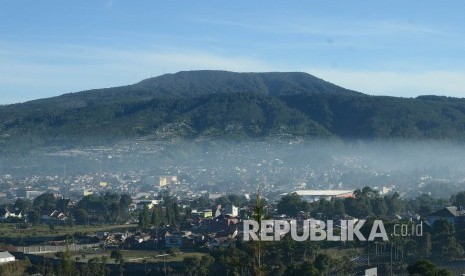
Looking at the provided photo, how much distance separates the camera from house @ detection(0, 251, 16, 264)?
25242 millimetres

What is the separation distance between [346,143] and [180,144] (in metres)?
15.4

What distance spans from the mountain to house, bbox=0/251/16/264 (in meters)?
63.2

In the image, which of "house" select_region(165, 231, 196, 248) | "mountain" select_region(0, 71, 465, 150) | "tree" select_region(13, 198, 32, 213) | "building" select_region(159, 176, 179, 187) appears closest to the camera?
"house" select_region(165, 231, 196, 248)

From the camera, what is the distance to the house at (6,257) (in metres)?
25.2

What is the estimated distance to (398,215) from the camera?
36.7 meters

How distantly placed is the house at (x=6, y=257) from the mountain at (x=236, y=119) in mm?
63177

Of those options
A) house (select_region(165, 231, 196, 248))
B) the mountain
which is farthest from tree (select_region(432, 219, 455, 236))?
the mountain

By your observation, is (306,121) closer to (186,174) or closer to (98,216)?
(186,174)

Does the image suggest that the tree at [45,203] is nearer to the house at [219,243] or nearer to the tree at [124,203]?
the tree at [124,203]

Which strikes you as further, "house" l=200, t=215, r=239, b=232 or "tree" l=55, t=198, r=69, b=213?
"tree" l=55, t=198, r=69, b=213

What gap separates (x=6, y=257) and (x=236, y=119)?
223ft

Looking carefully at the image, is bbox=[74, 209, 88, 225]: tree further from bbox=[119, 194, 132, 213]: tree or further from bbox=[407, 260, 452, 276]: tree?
bbox=[407, 260, 452, 276]: tree

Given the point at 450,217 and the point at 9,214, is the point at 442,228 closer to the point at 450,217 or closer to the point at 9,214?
the point at 450,217

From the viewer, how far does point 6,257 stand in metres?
25.7
